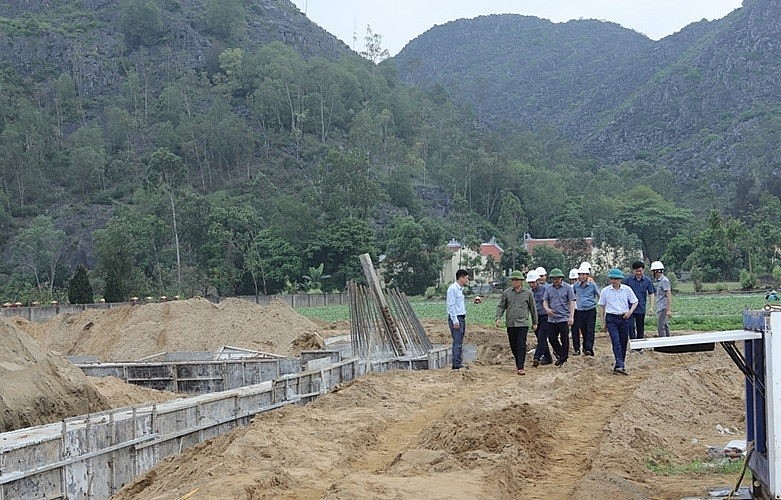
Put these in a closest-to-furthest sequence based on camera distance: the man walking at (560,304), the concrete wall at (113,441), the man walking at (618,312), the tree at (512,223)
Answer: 1. the concrete wall at (113,441)
2. the man walking at (618,312)
3. the man walking at (560,304)
4. the tree at (512,223)

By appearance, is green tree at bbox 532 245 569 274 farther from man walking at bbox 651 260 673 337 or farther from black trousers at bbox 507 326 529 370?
black trousers at bbox 507 326 529 370

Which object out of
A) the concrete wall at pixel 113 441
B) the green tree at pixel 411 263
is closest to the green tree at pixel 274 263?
the green tree at pixel 411 263

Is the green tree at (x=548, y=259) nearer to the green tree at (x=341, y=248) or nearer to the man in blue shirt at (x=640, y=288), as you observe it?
the green tree at (x=341, y=248)

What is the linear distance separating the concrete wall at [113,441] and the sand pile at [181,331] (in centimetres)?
818

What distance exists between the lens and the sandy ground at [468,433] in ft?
24.3

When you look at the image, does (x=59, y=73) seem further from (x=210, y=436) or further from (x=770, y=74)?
(x=210, y=436)

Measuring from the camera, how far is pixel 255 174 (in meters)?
95.4

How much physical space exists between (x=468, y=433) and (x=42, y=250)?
221 ft

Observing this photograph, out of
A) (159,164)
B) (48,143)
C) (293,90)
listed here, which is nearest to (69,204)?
(48,143)

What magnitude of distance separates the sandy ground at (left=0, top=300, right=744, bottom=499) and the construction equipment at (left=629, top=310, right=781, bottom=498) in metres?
0.85

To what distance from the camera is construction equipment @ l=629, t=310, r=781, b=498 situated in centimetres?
555

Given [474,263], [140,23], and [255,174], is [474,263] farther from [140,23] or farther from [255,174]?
A: [140,23]

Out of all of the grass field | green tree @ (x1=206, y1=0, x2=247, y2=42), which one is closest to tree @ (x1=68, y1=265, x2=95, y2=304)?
the grass field

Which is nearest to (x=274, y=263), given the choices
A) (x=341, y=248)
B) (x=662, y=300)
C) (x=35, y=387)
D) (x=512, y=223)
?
(x=341, y=248)
